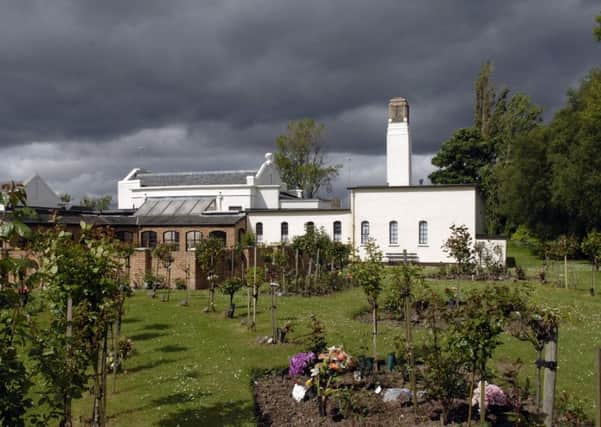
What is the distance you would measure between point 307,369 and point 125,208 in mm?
44985

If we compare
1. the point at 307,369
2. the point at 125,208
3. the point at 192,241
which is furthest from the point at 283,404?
the point at 125,208

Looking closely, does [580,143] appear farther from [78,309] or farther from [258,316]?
[78,309]

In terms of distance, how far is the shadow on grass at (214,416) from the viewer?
24.6ft

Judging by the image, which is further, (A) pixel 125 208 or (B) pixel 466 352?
(A) pixel 125 208

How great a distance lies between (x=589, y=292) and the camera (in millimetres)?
20281

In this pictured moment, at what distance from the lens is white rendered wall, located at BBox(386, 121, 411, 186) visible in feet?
120

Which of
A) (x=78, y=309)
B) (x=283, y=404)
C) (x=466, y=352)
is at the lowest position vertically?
(x=283, y=404)

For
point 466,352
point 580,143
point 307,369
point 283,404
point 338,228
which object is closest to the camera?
point 466,352

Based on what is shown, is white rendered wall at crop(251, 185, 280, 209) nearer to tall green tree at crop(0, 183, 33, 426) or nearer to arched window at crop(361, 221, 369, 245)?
→ arched window at crop(361, 221, 369, 245)

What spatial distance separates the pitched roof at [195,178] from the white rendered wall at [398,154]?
15.6 metres

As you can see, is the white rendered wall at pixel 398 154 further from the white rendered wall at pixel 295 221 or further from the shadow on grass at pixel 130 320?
the shadow on grass at pixel 130 320

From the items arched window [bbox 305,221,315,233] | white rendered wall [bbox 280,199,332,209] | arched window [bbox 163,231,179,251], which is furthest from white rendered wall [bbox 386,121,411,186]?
arched window [bbox 163,231,179,251]

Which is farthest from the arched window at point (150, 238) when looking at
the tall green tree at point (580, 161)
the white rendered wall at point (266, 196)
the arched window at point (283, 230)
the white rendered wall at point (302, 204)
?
the tall green tree at point (580, 161)

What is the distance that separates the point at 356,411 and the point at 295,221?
94.7 ft
